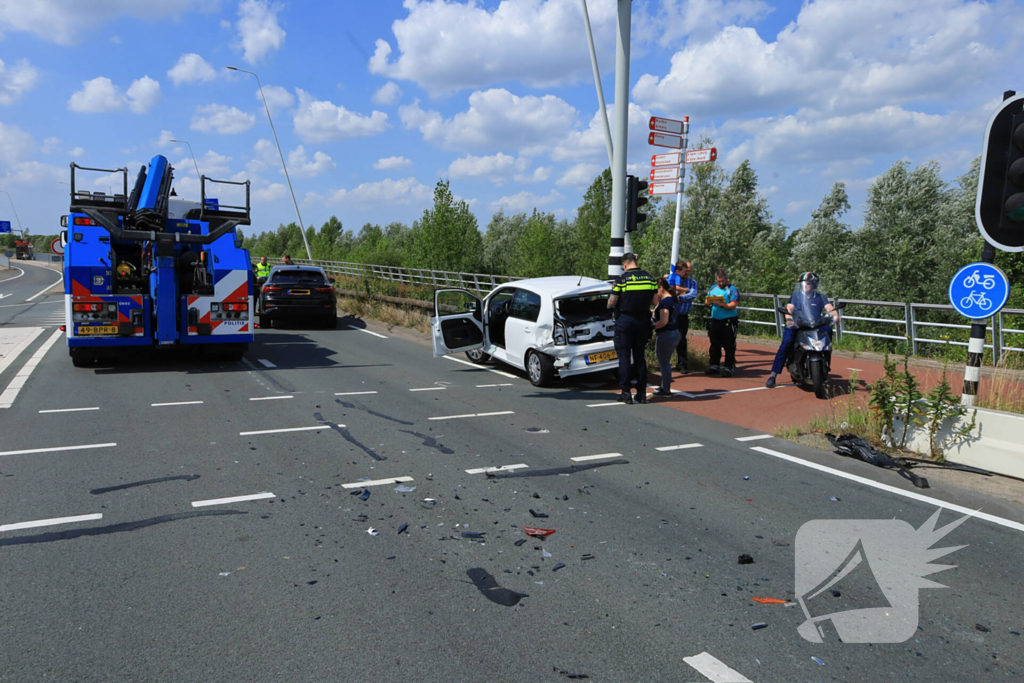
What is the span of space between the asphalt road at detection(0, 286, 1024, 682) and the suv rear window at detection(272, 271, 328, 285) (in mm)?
10544

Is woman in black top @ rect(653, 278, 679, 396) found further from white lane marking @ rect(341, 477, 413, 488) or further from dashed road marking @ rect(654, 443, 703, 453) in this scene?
white lane marking @ rect(341, 477, 413, 488)

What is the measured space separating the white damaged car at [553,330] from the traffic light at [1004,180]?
5056 mm

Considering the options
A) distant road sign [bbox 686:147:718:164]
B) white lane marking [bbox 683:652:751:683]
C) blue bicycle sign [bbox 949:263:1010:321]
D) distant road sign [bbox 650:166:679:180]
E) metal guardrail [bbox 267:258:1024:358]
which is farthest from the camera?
distant road sign [bbox 650:166:679:180]

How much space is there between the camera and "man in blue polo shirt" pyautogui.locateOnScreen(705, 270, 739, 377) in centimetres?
1121

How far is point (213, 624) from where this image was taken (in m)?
3.41

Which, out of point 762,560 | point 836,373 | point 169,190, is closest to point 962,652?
point 762,560

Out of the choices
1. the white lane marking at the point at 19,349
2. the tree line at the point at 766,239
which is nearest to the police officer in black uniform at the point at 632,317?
the white lane marking at the point at 19,349

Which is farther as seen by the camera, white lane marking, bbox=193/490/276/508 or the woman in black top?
the woman in black top

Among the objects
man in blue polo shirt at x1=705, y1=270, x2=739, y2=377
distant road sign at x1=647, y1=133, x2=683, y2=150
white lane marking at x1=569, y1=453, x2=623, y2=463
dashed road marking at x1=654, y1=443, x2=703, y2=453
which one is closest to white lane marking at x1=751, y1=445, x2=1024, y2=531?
dashed road marking at x1=654, y1=443, x2=703, y2=453

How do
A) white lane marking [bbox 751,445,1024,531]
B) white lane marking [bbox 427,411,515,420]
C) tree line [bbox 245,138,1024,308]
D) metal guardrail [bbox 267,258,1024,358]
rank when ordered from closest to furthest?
white lane marking [bbox 751,445,1024,531] < white lane marking [bbox 427,411,515,420] < metal guardrail [bbox 267,258,1024,358] < tree line [bbox 245,138,1024,308]

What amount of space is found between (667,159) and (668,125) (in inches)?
25.1

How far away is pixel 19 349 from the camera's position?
46.0ft

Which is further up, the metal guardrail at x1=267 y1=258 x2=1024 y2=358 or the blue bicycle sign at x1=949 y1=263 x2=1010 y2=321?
the blue bicycle sign at x1=949 y1=263 x2=1010 y2=321

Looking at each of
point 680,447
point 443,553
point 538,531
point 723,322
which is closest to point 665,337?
point 723,322
